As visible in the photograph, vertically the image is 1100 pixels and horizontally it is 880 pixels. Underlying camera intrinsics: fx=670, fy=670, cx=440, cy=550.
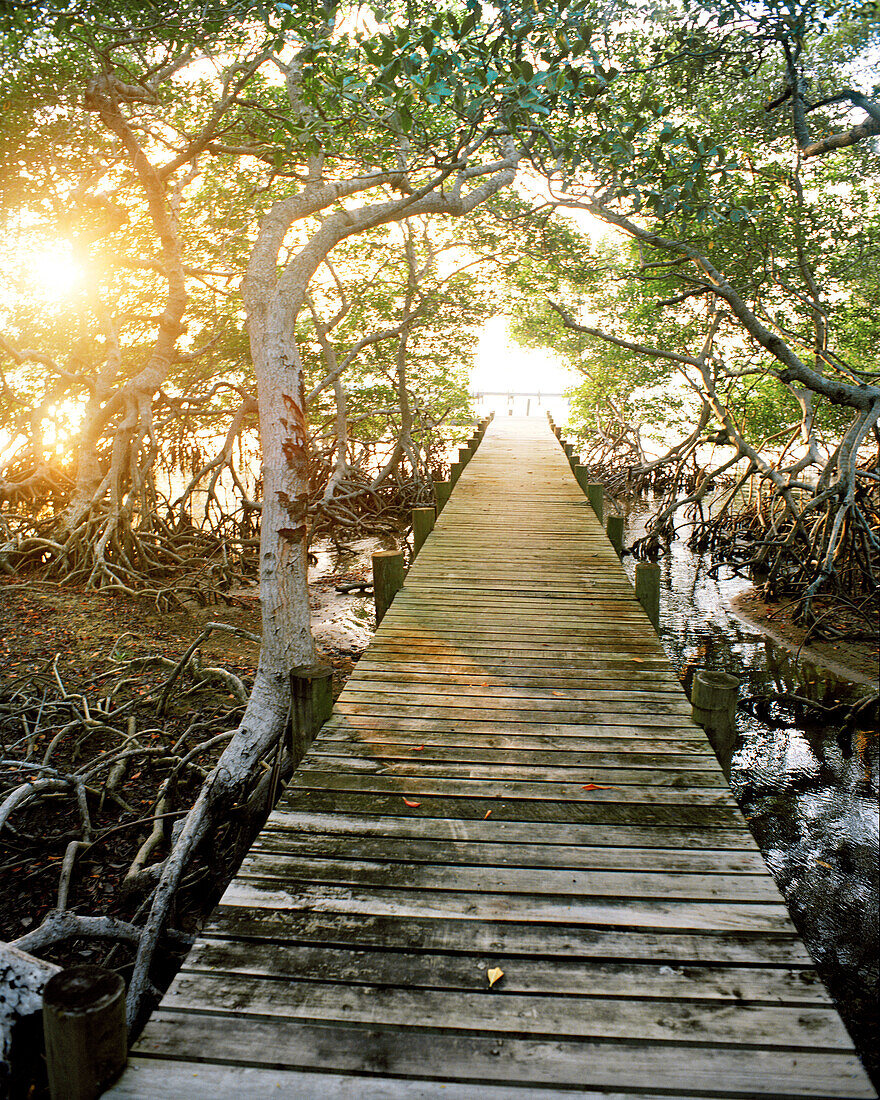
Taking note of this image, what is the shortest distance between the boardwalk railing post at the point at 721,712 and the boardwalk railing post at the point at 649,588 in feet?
5.37

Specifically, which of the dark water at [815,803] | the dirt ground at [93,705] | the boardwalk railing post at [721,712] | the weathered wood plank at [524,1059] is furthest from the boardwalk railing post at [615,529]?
the weathered wood plank at [524,1059]

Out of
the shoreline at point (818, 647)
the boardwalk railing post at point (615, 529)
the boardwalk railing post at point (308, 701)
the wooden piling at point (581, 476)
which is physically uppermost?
the wooden piling at point (581, 476)

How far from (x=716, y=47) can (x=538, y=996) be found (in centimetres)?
798

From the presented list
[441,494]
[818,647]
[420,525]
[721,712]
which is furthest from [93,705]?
[818,647]

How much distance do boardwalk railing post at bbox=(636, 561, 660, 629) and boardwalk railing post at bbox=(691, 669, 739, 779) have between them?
1.64m

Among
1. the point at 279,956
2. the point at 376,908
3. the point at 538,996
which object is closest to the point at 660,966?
the point at 538,996

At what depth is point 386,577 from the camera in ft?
16.8

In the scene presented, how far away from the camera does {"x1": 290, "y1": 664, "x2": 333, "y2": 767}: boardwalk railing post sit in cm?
337

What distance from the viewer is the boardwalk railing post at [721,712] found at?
127 inches

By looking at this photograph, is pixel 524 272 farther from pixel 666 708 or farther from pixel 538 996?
pixel 538 996

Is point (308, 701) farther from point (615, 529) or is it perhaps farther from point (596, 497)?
point (596, 497)

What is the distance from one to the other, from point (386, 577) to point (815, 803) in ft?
11.8

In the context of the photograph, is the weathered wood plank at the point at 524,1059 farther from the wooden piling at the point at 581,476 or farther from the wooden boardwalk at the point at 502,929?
the wooden piling at the point at 581,476

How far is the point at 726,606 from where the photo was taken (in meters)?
9.53
